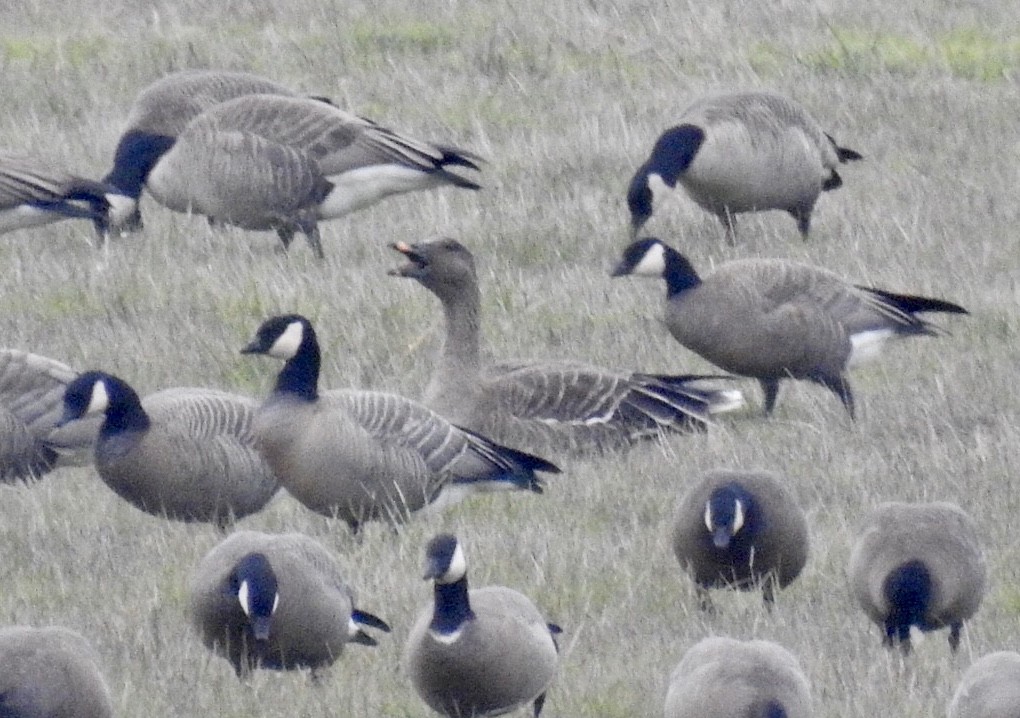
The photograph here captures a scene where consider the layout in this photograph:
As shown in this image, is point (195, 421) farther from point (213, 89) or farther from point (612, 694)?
point (213, 89)

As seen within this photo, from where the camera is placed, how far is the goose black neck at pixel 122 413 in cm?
859

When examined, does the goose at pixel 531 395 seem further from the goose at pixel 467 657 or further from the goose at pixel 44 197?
the goose at pixel 467 657

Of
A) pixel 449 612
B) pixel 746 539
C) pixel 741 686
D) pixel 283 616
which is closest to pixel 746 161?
pixel 746 539

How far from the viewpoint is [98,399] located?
28.1 ft

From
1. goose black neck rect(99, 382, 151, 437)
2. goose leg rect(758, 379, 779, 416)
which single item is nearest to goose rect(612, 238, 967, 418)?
goose leg rect(758, 379, 779, 416)

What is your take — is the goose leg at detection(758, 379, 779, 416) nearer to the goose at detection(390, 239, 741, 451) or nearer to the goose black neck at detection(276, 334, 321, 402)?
the goose at detection(390, 239, 741, 451)

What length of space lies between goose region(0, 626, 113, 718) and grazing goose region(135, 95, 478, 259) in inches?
251

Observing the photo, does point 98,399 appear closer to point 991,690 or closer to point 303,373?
point 303,373

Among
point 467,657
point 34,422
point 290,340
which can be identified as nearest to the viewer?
point 467,657

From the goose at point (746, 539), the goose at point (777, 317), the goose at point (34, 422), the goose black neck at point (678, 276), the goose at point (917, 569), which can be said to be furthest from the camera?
the goose black neck at point (678, 276)

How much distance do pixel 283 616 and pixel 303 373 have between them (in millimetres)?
1957

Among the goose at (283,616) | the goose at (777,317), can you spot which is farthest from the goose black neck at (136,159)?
the goose at (283,616)

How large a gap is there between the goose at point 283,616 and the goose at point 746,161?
5668mm

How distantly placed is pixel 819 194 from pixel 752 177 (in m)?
0.47
